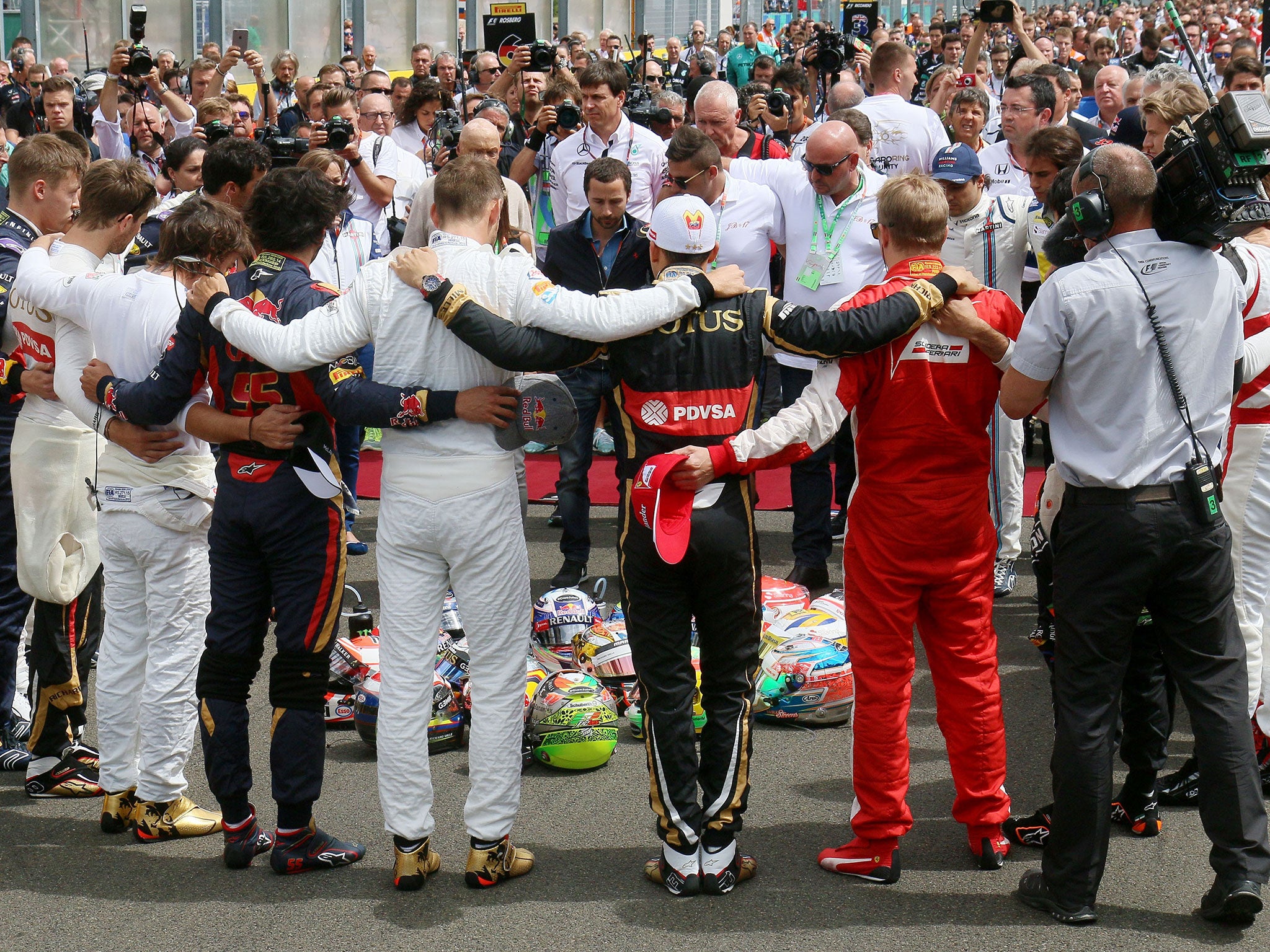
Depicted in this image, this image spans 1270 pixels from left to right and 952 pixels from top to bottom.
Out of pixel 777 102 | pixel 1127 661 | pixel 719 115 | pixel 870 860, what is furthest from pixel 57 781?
pixel 777 102

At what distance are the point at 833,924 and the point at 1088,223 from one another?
198 centimetres

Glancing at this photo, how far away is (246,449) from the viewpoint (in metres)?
3.92

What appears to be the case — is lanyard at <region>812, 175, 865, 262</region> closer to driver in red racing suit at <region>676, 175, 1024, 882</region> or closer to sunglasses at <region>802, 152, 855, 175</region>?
sunglasses at <region>802, 152, 855, 175</region>

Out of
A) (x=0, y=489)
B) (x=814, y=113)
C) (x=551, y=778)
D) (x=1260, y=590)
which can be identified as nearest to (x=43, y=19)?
(x=814, y=113)

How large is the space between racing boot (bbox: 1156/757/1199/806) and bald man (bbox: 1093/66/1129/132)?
6.16 meters

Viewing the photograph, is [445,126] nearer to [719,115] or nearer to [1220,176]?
[719,115]


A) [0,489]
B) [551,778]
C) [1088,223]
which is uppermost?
[1088,223]

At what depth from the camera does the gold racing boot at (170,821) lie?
13.7 feet

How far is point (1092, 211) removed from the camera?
11.2ft

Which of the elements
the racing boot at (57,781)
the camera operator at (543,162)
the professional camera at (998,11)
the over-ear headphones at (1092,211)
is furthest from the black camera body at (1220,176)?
the professional camera at (998,11)

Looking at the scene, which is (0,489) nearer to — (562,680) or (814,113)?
(562,680)

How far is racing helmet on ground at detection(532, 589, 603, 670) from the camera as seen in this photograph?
5.31 meters

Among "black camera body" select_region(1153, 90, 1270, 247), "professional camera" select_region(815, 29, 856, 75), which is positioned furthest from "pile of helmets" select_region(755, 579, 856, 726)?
"professional camera" select_region(815, 29, 856, 75)

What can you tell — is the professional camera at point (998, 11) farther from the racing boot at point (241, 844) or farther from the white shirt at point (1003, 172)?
the racing boot at point (241, 844)
